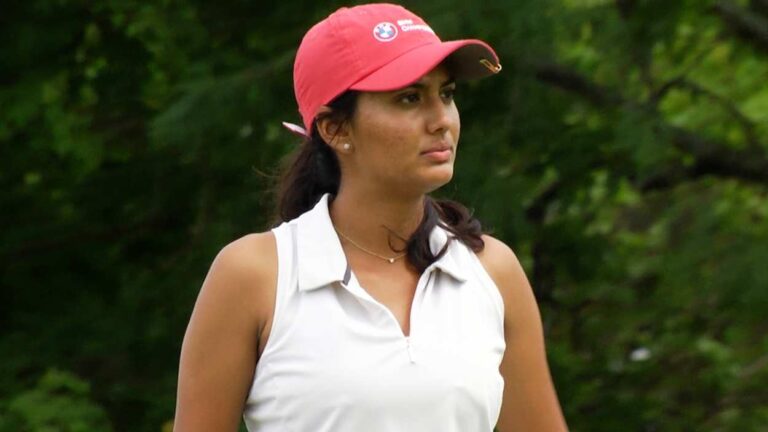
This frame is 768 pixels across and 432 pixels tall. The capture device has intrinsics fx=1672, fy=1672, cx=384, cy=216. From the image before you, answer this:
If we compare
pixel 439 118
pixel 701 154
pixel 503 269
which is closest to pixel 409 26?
pixel 439 118

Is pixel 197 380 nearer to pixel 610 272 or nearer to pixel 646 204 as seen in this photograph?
pixel 610 272

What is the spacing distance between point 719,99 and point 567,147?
1.22m

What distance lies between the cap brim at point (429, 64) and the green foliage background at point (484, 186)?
226cm

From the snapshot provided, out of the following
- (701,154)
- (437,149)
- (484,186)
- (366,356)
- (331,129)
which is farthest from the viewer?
(701,154)

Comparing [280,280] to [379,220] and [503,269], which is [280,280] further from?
[503,269]

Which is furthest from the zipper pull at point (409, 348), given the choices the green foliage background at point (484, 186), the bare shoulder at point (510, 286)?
the green foliage background at point (484, 186)

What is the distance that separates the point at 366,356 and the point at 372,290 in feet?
0.45

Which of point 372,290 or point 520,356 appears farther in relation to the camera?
point 520,356

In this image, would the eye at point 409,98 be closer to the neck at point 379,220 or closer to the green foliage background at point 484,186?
the neck at point 379,220

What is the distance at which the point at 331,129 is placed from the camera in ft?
8.02

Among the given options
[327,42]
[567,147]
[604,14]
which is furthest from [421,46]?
[567,147]

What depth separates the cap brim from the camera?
2.32 metres

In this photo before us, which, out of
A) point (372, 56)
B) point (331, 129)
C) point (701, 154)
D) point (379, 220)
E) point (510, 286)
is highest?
point (372, 56)

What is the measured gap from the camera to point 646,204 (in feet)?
22.9
